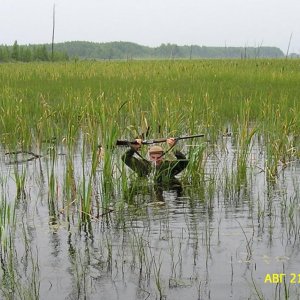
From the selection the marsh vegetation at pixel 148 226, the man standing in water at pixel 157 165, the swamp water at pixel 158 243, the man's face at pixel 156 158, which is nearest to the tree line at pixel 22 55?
the marsh vegetation at pixel 148 226

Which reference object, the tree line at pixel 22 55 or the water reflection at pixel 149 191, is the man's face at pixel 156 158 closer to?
the water reflection at pixel 149 191

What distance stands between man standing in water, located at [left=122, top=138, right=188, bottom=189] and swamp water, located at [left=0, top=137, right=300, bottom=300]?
0.75 ft

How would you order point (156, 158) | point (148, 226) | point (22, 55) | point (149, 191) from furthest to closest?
point (22, 55), point (156, 158), point (149, 191), point (148, 226)

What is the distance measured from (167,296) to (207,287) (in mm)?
347

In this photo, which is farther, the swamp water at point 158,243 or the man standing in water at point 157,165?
the man standing in water at point 157,165

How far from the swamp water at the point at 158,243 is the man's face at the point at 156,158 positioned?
0.46m

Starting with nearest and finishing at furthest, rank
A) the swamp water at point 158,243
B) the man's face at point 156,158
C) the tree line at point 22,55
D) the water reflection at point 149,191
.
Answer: the swamp water at point 158,243, the water reflection at point 149,191, the man's face at point 156,158, the tree line at point 22,55

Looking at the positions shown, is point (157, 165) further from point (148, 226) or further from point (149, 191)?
point (148, 226)

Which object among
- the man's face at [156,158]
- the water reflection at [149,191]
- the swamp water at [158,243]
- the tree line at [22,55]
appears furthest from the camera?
the tree line at [22,55]

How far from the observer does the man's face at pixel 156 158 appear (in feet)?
24.0

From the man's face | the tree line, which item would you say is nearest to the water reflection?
the man's face

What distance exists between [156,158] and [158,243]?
7.18ft

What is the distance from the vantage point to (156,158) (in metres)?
7.36

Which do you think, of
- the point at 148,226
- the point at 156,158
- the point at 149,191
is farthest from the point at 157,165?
the point at 148,226
